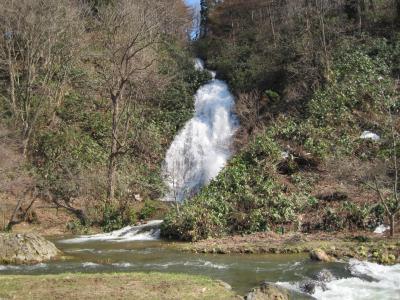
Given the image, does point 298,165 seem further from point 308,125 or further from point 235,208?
point 235,208

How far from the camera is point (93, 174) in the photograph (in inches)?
1072

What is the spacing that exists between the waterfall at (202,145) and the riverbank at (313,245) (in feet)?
32.8

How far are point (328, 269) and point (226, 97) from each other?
24.5 m

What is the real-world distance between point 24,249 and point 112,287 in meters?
6.03

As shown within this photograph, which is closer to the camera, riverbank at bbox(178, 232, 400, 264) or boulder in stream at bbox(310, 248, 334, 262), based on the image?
boulder in stream at bbox(310, 248, 334, 262)

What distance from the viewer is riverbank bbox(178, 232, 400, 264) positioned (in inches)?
567

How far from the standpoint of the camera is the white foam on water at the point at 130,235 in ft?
68.7

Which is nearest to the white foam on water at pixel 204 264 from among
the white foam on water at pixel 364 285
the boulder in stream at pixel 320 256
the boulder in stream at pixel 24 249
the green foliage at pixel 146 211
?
the boulder in stream at pixel 320 256

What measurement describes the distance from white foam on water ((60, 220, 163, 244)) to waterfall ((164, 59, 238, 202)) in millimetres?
5683

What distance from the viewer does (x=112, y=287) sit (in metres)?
10.1

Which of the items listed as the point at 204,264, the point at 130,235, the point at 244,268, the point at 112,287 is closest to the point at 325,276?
the point at 244,268

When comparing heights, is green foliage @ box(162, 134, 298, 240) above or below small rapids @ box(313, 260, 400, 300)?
above

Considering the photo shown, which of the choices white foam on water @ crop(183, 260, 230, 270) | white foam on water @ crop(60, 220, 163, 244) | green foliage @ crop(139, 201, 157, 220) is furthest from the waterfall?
white foam on water @ crop(183, 260, 230, 270)

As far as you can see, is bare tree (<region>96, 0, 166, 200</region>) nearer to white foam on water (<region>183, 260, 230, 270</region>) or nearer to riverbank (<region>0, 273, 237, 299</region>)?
white foam on water (<region>183, 260, 230, 270</region>)
